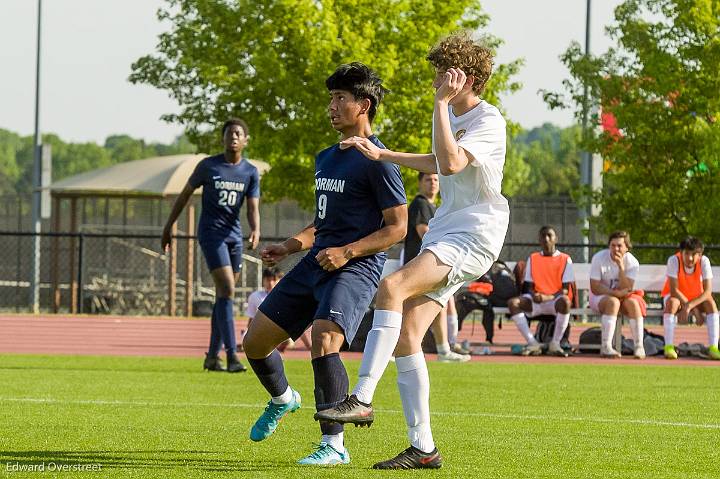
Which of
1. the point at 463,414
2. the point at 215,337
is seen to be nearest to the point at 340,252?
the point at 463,414

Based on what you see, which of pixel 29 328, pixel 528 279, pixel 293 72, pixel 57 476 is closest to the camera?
pixel 57 476

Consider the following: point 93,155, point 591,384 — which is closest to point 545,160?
point 93,155

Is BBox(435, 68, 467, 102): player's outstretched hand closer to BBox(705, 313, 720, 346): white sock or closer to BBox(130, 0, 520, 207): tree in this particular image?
BBox(705, 313, 720, 346): white sock

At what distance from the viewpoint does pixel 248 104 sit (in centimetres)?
3356

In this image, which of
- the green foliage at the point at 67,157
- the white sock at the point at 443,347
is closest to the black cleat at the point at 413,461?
the white sock at the point at 443,347

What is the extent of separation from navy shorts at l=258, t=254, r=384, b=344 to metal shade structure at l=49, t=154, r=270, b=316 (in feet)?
68.3

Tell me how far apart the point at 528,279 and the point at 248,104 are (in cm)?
1650

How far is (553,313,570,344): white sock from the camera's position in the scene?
1780 cm

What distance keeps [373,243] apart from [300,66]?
85.1 feet

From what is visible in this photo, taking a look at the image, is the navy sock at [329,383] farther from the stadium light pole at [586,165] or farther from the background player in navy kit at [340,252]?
the stadium light pole at [586,165]

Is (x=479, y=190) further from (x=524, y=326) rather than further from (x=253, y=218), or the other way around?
(x=524, y=326)

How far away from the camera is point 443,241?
675 centimetres

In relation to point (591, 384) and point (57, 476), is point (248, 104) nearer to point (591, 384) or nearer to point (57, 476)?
point (591, 384)

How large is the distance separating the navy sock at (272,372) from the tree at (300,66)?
24287 mm
